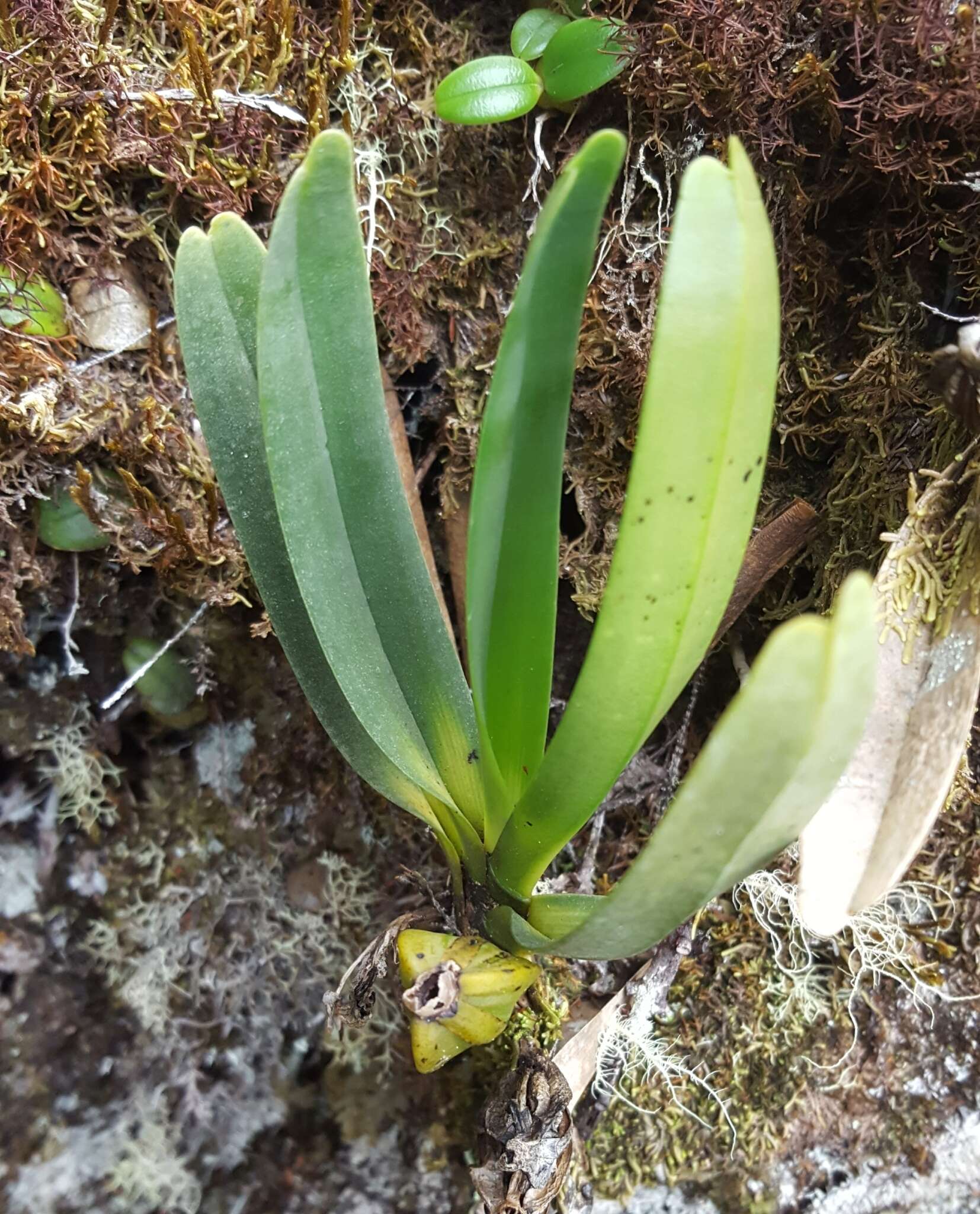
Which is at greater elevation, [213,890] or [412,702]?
[412,702]

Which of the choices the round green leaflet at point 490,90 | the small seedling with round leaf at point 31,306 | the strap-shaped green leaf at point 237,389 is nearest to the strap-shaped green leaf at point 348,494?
the strap-shaped green leaf at point 237,389

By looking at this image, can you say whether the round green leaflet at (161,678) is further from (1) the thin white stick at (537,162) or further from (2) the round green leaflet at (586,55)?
(2) the round green leaflet at (586,55)

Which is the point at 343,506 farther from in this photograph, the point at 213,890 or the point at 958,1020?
the point at 958,1020

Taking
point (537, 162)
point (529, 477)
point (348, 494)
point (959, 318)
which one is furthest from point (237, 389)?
point (959, 318)

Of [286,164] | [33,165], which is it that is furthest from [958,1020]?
[33,165]

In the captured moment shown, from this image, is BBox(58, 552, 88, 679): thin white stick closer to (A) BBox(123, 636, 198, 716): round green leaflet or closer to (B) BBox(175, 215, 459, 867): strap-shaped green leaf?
(A) BBox(123, 636, 198, 716): round green leaflet

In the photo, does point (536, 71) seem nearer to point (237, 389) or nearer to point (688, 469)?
point (237, 389)
